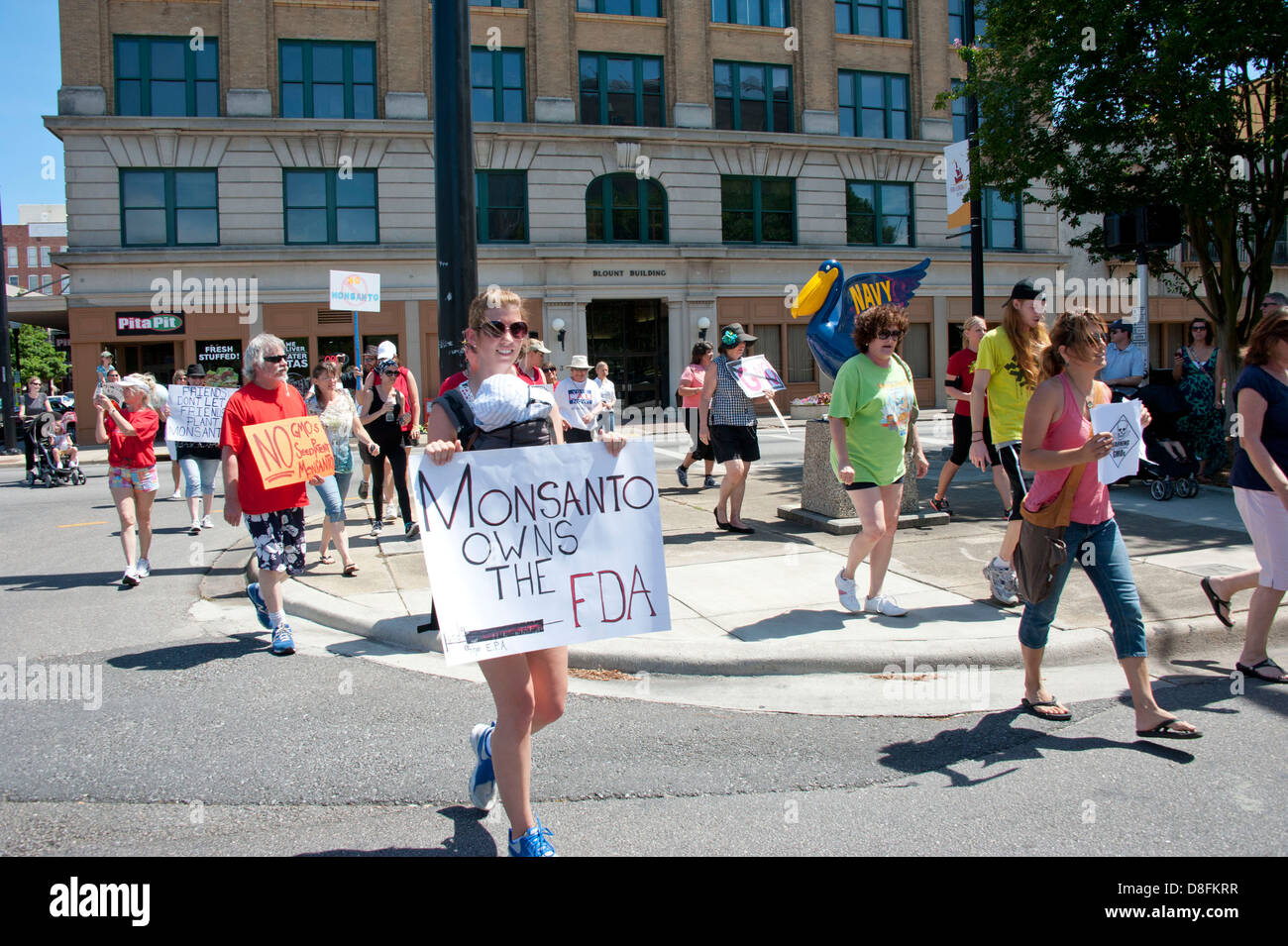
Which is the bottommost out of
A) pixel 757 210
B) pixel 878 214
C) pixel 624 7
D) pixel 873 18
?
pixel 757 210

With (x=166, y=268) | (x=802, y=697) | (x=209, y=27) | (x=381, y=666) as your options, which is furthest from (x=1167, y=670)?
(x=209, y=27)

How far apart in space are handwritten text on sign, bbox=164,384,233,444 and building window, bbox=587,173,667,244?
20.0 m

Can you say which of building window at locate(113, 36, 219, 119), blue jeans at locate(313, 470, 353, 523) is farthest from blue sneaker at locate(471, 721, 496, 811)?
building window at locate(113, 36, 219, 119)

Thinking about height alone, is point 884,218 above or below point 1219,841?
above

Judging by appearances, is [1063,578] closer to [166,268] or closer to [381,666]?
[381,666]

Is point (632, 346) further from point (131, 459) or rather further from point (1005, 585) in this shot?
point (1005, 585)

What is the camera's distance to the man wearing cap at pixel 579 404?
441 inches

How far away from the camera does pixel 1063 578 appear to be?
4379 mm

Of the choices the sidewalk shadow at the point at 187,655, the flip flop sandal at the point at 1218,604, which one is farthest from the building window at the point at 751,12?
the sidewalk shadow at the point at 187,655

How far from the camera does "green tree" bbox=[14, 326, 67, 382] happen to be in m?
60.5

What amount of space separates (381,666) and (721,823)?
280cm

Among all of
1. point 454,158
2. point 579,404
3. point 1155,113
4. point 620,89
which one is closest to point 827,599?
point 454,158

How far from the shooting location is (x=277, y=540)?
5934mm

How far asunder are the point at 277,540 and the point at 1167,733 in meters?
5.05
